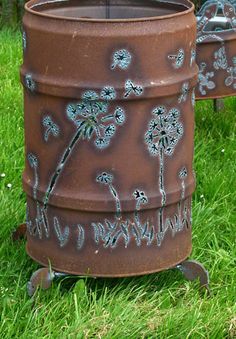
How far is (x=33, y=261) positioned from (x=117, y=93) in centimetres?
91

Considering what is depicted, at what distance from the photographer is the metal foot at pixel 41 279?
136 inches

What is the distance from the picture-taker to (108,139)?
10.7ft

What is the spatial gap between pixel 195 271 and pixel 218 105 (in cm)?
216

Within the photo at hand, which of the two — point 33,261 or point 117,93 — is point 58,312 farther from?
point 117,93

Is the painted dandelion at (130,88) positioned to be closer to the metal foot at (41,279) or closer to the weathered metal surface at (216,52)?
the metal foot at (41,279)

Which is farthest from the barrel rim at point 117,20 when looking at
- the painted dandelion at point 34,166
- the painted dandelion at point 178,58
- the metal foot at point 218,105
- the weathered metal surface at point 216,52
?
the metal foot at point 218,105

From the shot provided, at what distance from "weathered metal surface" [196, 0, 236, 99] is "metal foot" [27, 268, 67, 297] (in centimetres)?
200

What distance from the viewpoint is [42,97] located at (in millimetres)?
3312

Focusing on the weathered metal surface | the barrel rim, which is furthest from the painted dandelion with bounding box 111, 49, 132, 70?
the weathered metal surface

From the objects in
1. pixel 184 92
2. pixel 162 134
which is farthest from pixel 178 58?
pixel 162 134

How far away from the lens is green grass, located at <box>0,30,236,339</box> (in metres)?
3.26

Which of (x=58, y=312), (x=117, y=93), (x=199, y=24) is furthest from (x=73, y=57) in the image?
(x=199, y=24)

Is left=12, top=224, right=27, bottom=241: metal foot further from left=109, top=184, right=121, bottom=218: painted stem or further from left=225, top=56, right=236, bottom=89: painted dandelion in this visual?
left=225, top=56, right=236, bottom=89: painted dandelion

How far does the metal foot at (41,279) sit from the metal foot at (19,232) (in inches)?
18.4
